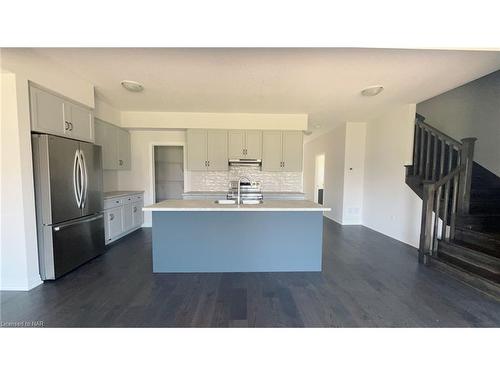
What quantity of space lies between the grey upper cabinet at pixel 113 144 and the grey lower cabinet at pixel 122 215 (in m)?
0.71

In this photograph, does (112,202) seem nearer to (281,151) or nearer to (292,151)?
(281,151)

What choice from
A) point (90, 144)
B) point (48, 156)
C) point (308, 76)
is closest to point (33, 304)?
point (48, 156)

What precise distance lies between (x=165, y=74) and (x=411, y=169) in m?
4.46

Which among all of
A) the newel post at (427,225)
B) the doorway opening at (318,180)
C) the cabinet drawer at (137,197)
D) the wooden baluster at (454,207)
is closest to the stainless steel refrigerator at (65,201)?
the cabinet drawer at (137,197)

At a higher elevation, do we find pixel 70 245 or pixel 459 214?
pixel 459 214

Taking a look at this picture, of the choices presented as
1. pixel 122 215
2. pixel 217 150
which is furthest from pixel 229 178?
pixel 122 215

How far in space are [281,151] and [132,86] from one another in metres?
3.04

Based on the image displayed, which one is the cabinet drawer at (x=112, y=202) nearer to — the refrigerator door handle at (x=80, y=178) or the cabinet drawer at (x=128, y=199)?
the cabinet drawer at (x=128, y=199)

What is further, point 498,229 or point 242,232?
point 498,229

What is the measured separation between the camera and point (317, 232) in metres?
2.80

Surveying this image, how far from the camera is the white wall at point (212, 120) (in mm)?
4520

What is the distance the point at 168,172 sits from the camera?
512cm
